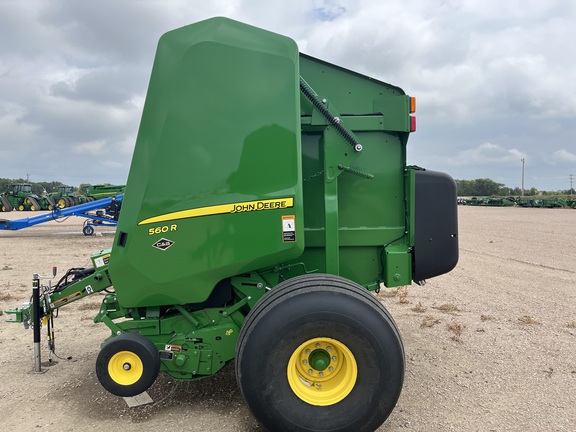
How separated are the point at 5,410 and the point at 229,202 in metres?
2.46

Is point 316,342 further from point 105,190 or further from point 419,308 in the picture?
point 105,190

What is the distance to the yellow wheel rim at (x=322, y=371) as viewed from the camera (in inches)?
108

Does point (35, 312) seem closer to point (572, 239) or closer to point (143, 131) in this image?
point (143, 131)

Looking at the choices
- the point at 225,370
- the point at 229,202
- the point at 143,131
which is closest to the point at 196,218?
the point at 229,202

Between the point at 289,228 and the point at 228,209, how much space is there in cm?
45

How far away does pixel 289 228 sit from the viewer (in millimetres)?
3002

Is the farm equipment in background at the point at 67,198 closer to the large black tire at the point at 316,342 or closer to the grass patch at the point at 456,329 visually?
the grass patch at the point at 456,329

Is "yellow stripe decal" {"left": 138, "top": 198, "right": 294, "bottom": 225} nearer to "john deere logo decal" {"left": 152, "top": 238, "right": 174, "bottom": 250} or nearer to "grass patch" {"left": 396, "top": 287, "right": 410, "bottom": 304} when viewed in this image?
"john deere logo decal" {"left": 152, "top": 238, "right": 174, "bottom": 250}

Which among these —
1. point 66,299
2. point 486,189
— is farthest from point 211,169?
point 486,189

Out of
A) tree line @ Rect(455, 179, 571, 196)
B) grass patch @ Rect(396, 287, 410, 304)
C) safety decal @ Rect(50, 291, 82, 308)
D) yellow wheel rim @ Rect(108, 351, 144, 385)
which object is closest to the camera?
yellow wheel rim @ Rect(108, 351, 144, 385)

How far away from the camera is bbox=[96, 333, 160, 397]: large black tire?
3.07 m

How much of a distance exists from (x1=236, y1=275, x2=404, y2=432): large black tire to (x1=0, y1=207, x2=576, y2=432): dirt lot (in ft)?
1.55

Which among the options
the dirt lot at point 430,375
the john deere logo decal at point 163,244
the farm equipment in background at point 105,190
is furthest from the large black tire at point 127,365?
the farm equipment in background at point 105,190

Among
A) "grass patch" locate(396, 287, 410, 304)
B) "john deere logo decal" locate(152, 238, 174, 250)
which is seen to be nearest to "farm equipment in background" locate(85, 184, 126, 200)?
"grass patch" locate(396, 287, 410, 304)
